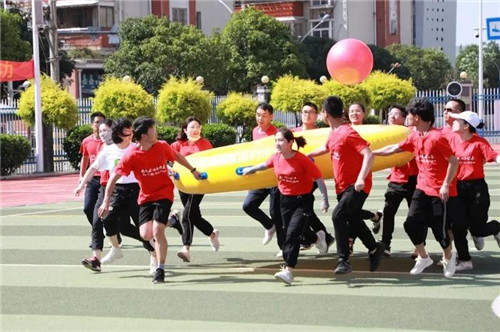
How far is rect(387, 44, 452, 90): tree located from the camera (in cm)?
7719

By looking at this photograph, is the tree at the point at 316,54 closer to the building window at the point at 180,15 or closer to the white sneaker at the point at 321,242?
the building window at the point at 180,15

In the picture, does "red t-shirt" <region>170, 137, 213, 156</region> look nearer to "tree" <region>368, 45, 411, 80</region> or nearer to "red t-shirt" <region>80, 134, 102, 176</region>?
"red t-shirt" <region>80, 134, 102, 176</region>

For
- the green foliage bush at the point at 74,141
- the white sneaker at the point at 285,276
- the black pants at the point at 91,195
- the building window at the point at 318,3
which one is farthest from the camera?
the building window at the point at 318,3

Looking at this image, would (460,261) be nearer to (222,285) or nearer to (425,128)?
(425,128)

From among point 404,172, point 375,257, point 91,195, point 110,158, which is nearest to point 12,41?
point 91,195

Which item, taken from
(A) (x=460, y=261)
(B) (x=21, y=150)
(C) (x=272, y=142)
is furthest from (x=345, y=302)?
(B) (x=21, y=150)

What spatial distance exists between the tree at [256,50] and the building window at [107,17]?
31.8 feet

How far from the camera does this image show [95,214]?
11.4 metres

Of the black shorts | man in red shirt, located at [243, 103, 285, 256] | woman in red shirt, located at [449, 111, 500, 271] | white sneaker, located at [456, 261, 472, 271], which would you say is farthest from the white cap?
the black shorts

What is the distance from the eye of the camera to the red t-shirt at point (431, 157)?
32.0ft

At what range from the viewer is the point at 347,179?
9.95 metres

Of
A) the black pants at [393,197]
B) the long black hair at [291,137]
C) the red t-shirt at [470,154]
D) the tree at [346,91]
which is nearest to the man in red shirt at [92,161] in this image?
the long black hair at [291,137]

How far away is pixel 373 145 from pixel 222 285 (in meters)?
2.47

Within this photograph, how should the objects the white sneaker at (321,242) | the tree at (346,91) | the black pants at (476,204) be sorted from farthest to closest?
the tree at (346,91) → the white sneaker at (321,242) → the black pants at (476,204)
